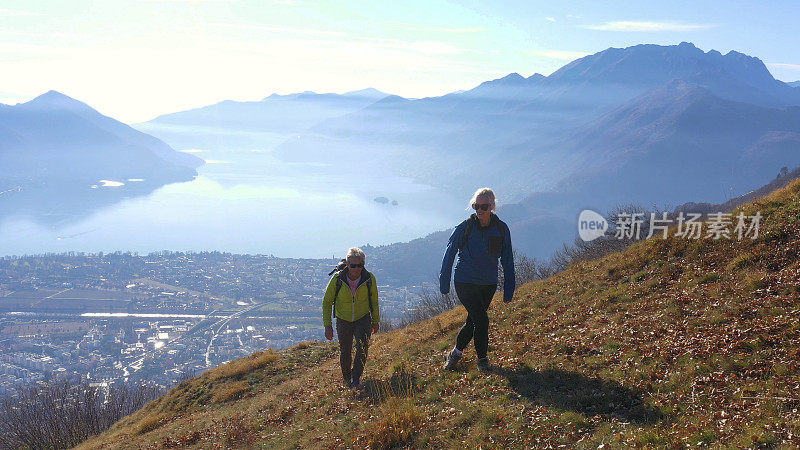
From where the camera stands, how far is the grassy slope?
639 cm

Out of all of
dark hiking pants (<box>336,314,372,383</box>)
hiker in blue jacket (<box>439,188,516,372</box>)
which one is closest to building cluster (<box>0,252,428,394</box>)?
dark hiking pants (<box>336,314,372,383</box>)

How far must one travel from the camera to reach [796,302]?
8773mm

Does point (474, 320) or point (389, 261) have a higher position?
point (474, 320)

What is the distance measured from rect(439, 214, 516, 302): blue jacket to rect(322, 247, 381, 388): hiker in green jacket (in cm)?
213

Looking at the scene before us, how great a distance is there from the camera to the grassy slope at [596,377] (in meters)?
6.39

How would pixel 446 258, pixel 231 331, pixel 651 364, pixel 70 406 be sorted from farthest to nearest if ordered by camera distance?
pixel 231 331, pixel 70 406, pixel 446 258, pixel 651 364

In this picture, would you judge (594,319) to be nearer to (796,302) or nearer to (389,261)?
(796,302)

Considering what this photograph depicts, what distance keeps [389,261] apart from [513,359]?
500ft

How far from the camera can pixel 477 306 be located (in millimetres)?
8695

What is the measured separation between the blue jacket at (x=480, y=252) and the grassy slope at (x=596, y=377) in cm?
190

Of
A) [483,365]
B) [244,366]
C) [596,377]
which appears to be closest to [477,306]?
[483,365]

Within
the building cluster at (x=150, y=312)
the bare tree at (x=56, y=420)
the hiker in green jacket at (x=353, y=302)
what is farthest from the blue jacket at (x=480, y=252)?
the building cluster at (x=150, y=312)

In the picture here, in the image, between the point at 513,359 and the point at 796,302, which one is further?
the point at 513,359

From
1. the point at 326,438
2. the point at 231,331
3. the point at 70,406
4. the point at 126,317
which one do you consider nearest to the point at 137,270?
the point at 126,317
